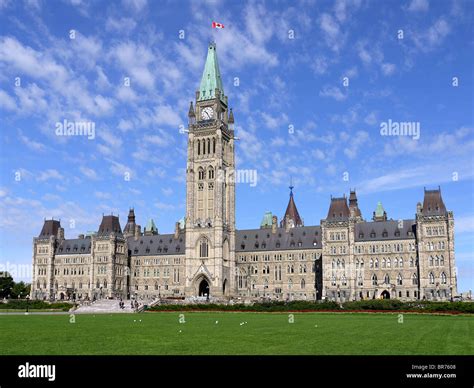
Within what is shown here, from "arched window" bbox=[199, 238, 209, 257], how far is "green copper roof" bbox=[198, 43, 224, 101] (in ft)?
111

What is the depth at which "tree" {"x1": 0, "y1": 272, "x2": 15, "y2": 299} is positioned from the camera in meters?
134

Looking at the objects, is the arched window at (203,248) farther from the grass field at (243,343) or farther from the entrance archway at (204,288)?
the grass field at (243,343)

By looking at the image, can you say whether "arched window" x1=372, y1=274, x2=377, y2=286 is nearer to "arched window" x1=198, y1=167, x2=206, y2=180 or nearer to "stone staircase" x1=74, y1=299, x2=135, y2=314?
"arched window" x1=198, y1=167, x2=206, y2=180

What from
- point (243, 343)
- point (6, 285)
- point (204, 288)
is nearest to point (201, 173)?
point (204, 288)

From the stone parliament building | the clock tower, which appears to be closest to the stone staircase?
the stone parliament building

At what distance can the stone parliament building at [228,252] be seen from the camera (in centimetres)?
11425

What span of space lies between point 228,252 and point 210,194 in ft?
45.6

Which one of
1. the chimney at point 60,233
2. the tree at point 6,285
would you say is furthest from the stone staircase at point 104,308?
the chimney at point 60,233

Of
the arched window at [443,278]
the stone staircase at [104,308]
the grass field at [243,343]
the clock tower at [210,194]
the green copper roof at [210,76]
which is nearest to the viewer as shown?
the grass field at [243,343]

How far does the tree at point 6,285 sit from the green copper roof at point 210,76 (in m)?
61.6

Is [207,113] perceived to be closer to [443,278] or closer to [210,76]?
[210,76]

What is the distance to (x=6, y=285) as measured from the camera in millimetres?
135625
